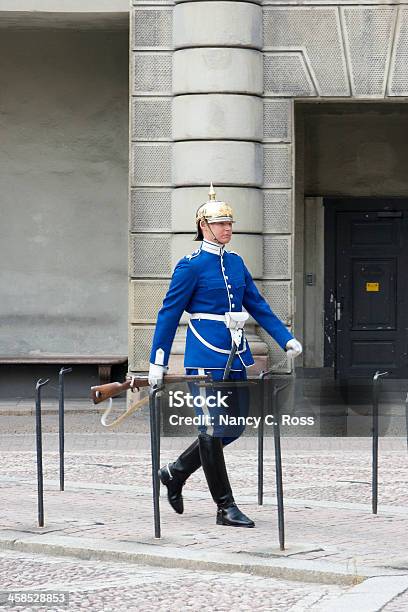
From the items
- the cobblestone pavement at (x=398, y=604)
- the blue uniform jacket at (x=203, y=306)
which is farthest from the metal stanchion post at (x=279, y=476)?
the cobblestone pavement at (x=398, y=604)

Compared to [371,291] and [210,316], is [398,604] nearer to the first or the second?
[210,316]

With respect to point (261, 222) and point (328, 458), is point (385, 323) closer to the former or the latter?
point (261, 222)

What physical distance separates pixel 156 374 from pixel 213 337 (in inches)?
16.7

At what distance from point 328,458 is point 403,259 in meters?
7.94

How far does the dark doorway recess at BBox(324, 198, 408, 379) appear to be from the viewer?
20531 mm

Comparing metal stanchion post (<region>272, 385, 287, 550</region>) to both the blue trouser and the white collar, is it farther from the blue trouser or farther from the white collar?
the white collar

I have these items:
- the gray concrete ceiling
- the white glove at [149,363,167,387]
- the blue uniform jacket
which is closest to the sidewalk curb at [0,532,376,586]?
the white glove at [149,363,167,387]

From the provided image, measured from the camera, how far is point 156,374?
9.36 metres

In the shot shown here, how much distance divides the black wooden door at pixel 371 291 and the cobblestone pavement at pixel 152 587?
12.6 m

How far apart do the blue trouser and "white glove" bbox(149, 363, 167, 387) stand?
0.67ft

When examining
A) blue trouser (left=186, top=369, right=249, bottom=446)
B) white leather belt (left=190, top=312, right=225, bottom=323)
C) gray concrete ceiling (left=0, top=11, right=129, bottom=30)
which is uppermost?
gray concrete ceiling (left=0, top=11, right=129, bottom=30)

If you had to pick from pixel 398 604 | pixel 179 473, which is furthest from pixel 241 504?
pixel 398 604

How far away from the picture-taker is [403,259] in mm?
20531

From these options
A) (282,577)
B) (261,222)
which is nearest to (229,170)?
(261,222)
